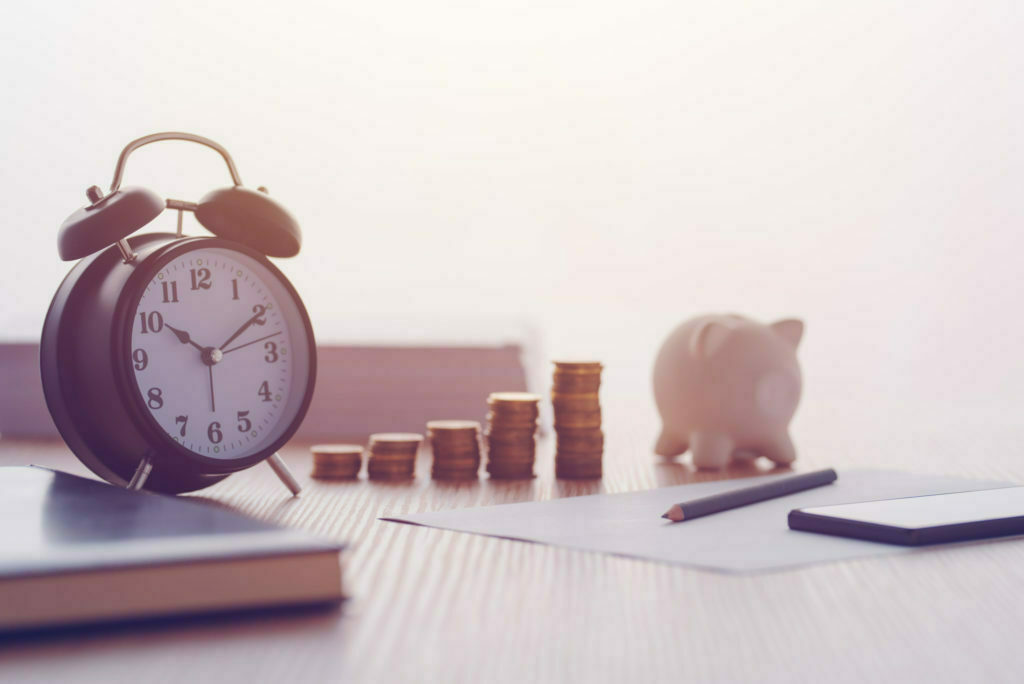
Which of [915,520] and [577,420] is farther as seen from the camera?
[577,420]

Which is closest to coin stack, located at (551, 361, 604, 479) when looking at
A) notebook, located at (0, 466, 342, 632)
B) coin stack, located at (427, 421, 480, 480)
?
coin stack, located at (427, 421, 480, 480)

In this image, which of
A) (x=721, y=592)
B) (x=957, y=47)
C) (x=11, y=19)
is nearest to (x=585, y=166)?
(x=957, y=47)

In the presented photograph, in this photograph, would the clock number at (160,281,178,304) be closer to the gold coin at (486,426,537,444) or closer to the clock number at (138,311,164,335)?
the clock number at (138,311,164,335)

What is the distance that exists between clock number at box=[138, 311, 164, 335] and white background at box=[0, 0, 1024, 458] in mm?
890

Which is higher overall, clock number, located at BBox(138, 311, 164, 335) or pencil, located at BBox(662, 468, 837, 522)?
clock number, located at BBox(138, 311, 164, 335)

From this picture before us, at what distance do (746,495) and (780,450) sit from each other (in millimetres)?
418

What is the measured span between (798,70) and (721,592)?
2.08m

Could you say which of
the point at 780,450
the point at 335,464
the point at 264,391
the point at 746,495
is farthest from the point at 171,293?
the point at 780,450

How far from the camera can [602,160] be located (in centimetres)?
246

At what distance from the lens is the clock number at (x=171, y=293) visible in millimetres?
1021

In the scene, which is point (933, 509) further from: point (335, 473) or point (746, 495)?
point (335, 473)

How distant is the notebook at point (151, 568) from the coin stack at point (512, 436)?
2.04 ft

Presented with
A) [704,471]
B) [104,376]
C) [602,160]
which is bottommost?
[704,471]

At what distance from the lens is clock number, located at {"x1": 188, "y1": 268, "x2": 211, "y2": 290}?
1.05 m
